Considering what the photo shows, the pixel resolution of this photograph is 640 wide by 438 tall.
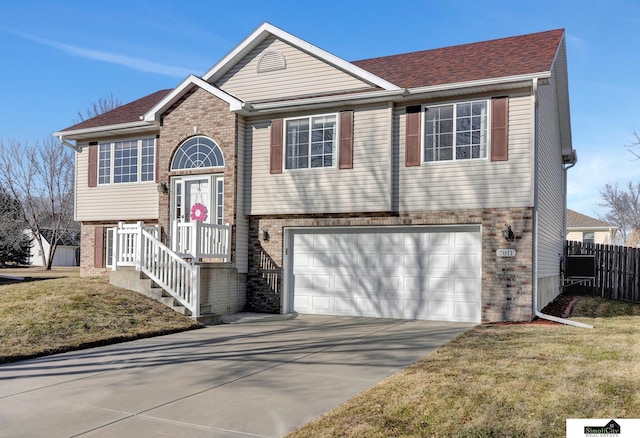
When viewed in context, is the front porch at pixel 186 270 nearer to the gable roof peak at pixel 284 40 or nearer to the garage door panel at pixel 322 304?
the garage door panel at pixel 322 304

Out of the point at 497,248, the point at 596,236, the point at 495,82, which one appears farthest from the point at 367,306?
the point at 596,236

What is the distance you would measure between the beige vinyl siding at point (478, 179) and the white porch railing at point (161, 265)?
201 inches

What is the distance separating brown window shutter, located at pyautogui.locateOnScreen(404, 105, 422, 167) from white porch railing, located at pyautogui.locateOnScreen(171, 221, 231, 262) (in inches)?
191

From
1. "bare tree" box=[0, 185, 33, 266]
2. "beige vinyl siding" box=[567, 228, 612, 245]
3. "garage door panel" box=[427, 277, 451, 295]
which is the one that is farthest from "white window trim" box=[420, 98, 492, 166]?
"bare tree" box=[0, 185, 33, 266]

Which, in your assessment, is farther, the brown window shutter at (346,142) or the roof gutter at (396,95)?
the brown window shutter at (346,142)

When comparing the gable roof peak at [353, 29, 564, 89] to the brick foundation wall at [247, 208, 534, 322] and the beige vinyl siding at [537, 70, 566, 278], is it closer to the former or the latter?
the beige vinyl siding at [537, 70, 566, 278]

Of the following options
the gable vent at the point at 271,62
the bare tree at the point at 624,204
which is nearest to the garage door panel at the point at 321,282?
the gable vent at the point at 271,62

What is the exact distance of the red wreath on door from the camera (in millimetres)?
14961

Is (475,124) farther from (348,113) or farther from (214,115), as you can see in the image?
(214,115)

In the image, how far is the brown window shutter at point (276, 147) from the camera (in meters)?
14.1

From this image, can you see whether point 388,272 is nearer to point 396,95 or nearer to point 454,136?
point 454,136

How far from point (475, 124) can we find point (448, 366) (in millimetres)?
6798

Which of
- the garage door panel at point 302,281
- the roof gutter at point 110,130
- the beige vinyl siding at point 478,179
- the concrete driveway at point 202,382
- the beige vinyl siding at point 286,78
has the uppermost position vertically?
the beige vinyl siding at point 286,78

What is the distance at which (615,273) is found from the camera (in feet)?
59.0
